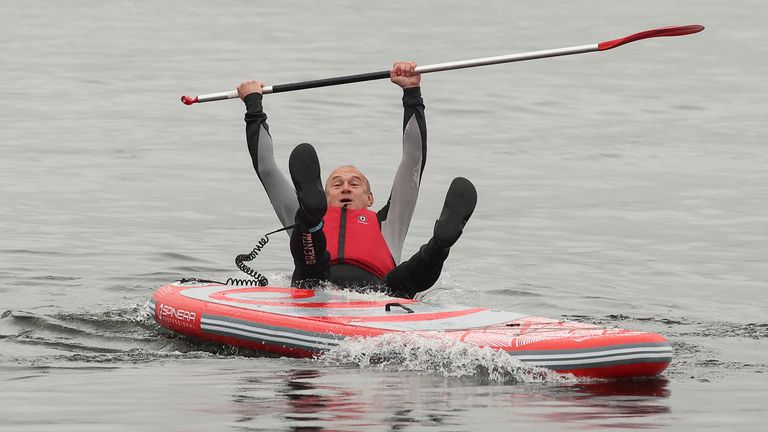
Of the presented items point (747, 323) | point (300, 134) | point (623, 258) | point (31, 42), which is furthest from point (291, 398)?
point (31, 42)

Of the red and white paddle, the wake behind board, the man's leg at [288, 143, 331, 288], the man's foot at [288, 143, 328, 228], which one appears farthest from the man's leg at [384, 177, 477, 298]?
the red and white paddle

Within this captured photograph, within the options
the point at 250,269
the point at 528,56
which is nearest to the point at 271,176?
the point at 250,269

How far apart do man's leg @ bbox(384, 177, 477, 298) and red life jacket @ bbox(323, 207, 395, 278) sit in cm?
28

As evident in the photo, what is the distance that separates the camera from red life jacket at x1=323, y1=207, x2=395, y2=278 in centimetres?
941

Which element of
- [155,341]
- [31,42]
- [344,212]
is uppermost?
[31,42]

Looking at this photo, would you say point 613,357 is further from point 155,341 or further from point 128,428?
point 155,341

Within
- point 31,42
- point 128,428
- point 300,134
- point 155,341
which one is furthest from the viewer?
point 31,42

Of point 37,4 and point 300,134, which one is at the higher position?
point 37,4

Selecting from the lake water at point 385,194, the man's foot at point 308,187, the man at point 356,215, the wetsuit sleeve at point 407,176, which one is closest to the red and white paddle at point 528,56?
the man at point 356,215

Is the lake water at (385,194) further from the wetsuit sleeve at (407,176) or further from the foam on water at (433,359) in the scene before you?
the wetsuit sleeve at (407,176)

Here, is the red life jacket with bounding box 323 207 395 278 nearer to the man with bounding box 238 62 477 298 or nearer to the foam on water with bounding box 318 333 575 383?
the man with bounding box 238 62 477 298

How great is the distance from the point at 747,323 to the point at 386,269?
103 inches

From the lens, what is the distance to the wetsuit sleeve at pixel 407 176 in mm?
9742

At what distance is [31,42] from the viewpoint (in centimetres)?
3100
